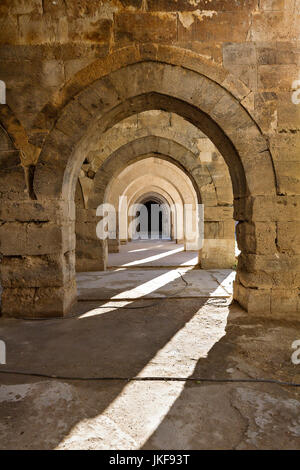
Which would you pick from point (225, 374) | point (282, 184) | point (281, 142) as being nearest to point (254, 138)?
point (281, 142)

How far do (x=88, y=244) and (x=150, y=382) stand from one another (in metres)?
5.34

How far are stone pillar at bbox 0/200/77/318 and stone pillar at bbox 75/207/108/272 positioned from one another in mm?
3289

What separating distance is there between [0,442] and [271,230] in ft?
11.6

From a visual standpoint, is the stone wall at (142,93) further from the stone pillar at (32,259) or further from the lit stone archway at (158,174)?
the lit stone archway at (158,174)

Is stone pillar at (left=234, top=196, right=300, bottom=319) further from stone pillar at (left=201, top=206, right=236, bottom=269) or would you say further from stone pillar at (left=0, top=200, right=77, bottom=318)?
stone pillar at (left=201, top=206, right=236, bottom=269)

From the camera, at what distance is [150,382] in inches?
92.0

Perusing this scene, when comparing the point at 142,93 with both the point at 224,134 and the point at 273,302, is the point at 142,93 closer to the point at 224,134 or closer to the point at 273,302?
the point at 224,134

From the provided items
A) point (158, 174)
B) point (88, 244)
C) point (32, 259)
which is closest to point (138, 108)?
point (32, 259)

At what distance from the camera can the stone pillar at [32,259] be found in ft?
12.8

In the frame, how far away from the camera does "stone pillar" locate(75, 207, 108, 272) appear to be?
286 inches

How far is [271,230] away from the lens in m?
3.88

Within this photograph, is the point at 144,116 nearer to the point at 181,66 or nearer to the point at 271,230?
the point at 181,66

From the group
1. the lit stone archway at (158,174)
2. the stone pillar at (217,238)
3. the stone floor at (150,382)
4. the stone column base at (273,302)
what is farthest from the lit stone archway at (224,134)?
the lit stone archway at (158,174)

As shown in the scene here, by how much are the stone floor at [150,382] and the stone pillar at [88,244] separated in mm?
2990
